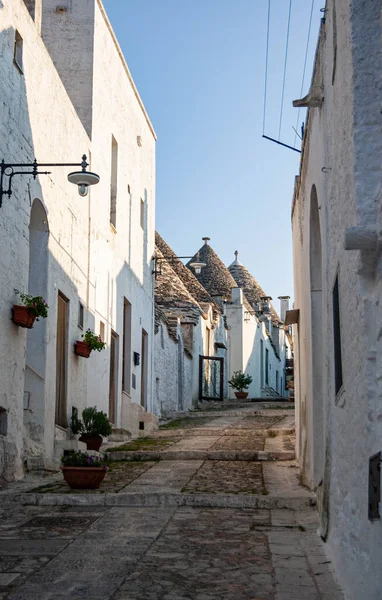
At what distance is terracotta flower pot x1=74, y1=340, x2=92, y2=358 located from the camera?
1388cm

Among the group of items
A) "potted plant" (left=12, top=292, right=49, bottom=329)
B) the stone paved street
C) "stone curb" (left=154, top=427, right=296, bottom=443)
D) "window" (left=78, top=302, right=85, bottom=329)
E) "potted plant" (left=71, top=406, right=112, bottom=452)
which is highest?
"window" (left=78, top=302, right=85, bottom=329)

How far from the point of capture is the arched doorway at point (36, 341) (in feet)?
39.1

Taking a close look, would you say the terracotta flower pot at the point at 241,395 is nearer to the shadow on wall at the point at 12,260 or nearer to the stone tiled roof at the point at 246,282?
the stone tiled roof at the point at 246,282

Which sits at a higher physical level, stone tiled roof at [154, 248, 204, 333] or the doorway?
stone tiled roof at [154, 248, 204, 333]

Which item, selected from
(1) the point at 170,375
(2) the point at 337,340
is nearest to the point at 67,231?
(2) the point at 337,340

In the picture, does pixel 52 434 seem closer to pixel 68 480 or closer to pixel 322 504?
pixel 68 480

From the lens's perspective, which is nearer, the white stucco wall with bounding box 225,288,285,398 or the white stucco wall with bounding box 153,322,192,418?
the white stucco wall with bounding box 153,322,192,418

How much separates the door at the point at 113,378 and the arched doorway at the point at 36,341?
16.9 ft

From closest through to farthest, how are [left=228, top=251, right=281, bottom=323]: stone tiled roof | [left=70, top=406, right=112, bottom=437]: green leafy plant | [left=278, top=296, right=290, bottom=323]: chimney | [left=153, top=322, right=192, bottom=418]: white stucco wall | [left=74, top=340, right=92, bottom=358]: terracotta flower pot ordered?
[left=70, top=406, right=112, bottom=437]: green leafy plant → [left=74, top=340, right=92, bottom=358]: terracotta flower pot → [left=153, top=322, right=192, bottom=418]: white stucco wall → [left=228, top=251, right=281, bottom=323]: stone tiled roof → [left=278, top=296, right=290, bottom=323]: chimney

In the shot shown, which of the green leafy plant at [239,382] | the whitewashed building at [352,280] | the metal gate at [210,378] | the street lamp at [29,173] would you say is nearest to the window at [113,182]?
the street lamp at [29,173]

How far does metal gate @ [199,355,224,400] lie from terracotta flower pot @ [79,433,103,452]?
59.6ft

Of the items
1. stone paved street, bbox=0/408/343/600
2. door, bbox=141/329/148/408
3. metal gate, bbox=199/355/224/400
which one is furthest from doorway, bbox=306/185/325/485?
metal gate, bbox=199/355/224/400

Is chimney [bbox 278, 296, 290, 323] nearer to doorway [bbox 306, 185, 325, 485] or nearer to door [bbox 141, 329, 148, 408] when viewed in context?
door [bbox 141, 329, 148, 408]

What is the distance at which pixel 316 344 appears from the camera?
31.1ft
